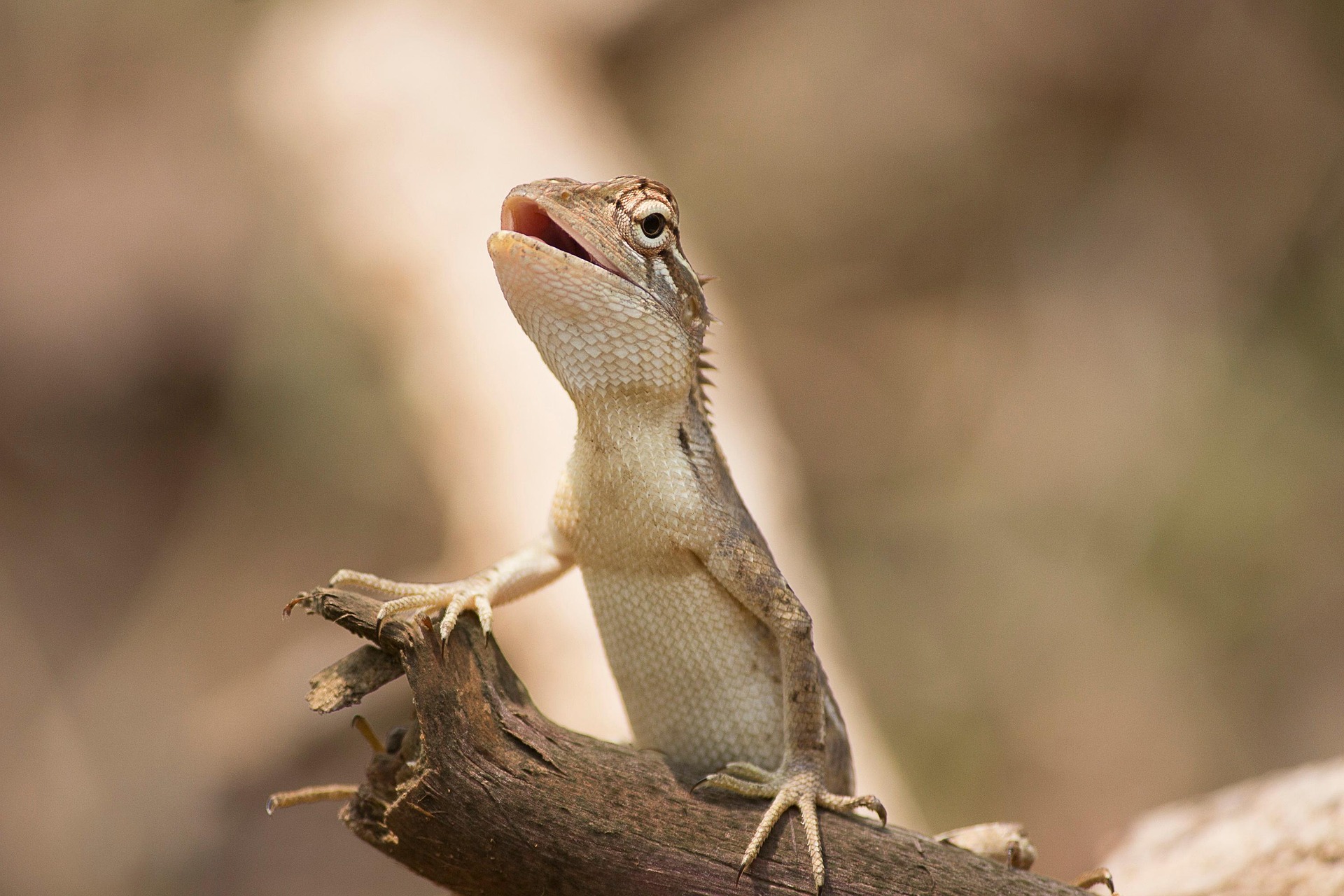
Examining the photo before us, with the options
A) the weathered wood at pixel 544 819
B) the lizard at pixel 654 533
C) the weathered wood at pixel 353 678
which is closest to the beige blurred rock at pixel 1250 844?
the weathered wood at pixel 544 819

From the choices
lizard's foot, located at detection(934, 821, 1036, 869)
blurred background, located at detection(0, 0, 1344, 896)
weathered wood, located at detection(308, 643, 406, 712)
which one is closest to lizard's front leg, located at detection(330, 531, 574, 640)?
weathered wood, located at detection(308, 643, 406, 712)

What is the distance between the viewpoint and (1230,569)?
370 inches

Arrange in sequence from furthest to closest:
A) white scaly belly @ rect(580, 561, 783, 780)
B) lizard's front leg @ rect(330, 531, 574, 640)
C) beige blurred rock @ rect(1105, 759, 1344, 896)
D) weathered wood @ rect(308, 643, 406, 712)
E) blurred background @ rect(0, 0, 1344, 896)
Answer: blurred background @ rect(0, 0, 1344, 896) → beige blurred rock @ rect(1105, 759, 1344, 896) → white scaly belly @ rect(580, 561, 783, 780) → lizard's front leg @ rect(330, 531, 574, 640) → weathered wood @ rect(308, 643, 406, 712)

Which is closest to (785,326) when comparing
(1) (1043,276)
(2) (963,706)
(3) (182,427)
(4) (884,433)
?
(4) (884,433)

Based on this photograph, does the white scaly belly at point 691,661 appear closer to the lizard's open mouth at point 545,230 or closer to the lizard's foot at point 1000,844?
the lizard's foot at point 1000,844

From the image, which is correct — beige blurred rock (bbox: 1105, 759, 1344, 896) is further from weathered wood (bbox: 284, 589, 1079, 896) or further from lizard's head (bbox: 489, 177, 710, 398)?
lizard's head (bbox: 489, 177, 710, 398)

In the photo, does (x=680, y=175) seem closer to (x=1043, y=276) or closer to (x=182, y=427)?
(x=1043, y=276)

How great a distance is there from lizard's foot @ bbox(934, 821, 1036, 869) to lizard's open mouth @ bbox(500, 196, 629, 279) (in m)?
2.51

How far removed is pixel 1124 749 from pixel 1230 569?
2078mm

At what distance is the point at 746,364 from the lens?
8.16 meters

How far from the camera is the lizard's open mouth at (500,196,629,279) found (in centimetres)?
321

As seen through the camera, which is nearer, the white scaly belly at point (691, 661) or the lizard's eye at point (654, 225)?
the lizard's eye at point (654, 225)

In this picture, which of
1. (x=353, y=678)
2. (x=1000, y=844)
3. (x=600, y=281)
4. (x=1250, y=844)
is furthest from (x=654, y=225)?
(x=1250, y=844)

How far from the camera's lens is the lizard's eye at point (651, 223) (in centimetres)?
326
